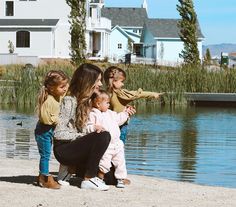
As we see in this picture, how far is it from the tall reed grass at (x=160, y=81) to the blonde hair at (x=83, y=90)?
17787 millimetres

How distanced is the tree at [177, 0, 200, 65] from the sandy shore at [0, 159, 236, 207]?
39.3 meters

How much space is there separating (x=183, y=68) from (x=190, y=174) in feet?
59.3

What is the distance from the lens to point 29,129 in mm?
17703

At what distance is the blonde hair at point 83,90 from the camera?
7.83 m

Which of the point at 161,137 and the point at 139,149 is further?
the point at 161,137

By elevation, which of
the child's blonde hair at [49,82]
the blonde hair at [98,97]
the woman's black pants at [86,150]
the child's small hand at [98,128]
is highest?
the child's blonde hair at [49,82]

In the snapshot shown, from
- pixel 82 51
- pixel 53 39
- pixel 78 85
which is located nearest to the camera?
pixel 78 85

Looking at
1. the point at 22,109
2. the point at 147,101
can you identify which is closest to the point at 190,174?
the point at 22,109

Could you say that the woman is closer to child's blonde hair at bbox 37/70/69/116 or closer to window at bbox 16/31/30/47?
child's blonde hair at bbox 37/70/69/116

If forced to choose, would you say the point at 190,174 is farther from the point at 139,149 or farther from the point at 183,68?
the point at 183,68

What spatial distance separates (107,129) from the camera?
7.96m

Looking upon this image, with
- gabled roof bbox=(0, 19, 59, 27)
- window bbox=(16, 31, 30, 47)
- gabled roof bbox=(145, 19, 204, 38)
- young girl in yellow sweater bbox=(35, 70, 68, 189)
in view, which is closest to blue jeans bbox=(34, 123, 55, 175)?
young girl in yellow sweater bbox=(35, 70, 68, 189)

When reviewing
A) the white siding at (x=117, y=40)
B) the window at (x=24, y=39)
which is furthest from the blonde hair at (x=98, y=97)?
the white siding at (x=117, y=40)

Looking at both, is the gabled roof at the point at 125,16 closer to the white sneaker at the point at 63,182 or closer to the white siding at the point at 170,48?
the white siding at the point at 170,48
